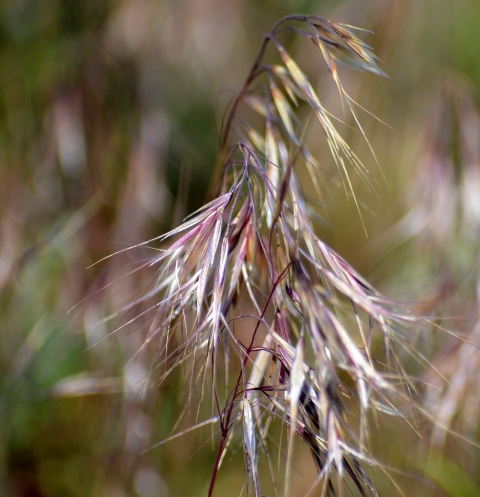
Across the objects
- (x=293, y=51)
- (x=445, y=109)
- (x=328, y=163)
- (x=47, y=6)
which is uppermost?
(x=47, y=6)

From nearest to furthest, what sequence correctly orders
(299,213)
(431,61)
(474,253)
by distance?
(299,213)
(474,253)
(431,61)

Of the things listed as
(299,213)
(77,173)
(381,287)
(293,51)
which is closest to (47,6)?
(77,173)

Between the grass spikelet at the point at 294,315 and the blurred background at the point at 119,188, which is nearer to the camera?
the grass spikelet at the point at 294,315

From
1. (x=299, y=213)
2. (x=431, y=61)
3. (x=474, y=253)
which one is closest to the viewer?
(x=299, y=213)

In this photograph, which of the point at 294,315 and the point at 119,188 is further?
the point at 119,188

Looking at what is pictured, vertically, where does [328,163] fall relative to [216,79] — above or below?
below

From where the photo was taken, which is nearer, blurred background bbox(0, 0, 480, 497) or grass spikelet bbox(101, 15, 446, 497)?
grass spikelet bbox(101, 15, 446, 497)

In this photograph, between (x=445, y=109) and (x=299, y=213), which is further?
(x=445, y=109)

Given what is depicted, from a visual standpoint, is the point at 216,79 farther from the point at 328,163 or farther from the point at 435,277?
the point at 435,277
